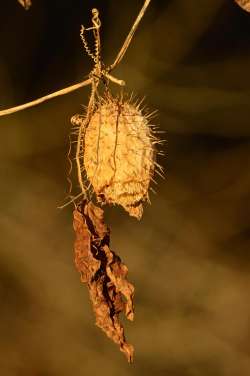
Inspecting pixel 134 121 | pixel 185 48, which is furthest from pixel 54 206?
pixel 134 121

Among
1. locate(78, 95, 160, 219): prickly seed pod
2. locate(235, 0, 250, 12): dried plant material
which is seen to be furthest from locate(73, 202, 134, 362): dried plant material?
locate(235, 0, 250, 12): dried plant material

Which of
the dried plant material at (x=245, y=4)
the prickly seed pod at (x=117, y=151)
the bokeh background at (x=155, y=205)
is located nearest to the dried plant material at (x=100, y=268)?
the prickly seed pod at (x=117, y=151)

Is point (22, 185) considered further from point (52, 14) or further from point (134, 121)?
point (134, 121)

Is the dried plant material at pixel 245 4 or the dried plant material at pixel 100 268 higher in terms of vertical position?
the dried plant material at pixel 245 4

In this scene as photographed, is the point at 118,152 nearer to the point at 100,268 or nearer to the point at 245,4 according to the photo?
the point at 100,268

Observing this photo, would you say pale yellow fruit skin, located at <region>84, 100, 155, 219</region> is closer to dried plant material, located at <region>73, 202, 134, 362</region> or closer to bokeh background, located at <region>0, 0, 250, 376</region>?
dried plant material, located at <region>73, 202, 134, 362</region>

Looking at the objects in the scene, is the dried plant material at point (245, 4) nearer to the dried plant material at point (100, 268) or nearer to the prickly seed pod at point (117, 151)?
the prickly seed pod at point (117, 151)
